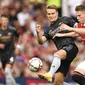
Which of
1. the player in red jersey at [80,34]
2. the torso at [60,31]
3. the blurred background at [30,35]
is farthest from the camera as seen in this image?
the blurred background at [30,35]

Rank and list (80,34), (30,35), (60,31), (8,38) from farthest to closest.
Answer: (30,35), (8,38), (60,31), (80,34)

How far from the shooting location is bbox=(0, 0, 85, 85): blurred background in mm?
17484

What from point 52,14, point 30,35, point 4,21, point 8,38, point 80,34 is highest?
point 52,14

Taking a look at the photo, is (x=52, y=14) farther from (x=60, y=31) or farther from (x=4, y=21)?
(x=4, y=21)

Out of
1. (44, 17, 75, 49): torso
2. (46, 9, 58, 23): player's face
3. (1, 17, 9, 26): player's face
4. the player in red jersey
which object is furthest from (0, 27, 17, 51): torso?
the player in red jersey

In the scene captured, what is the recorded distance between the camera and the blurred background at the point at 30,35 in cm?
1748

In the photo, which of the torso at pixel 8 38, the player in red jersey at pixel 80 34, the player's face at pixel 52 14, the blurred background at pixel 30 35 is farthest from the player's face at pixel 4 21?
the player in red jersey at pixel 80 34

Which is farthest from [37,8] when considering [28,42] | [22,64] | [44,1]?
[22,64]

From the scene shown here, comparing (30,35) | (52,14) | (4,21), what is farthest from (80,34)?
(30,35)

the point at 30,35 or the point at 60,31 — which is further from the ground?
the point at 60,31

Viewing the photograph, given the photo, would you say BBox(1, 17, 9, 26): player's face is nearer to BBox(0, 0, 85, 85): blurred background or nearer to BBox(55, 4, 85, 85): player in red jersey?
BBox(0, 0, 85, 85): blurred background

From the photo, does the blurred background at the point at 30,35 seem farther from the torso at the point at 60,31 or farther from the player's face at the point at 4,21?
the torso at the point at 60,31

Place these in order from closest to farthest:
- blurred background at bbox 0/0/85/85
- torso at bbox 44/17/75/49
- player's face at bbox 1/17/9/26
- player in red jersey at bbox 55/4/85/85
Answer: player in red jersey at bbox 55/4/85/85 < torso at bbox 44/17/75/49 < player's face at bbox 1/17/9/26 < blurred background at bbox 0/0/85/85

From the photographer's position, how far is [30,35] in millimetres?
19453
